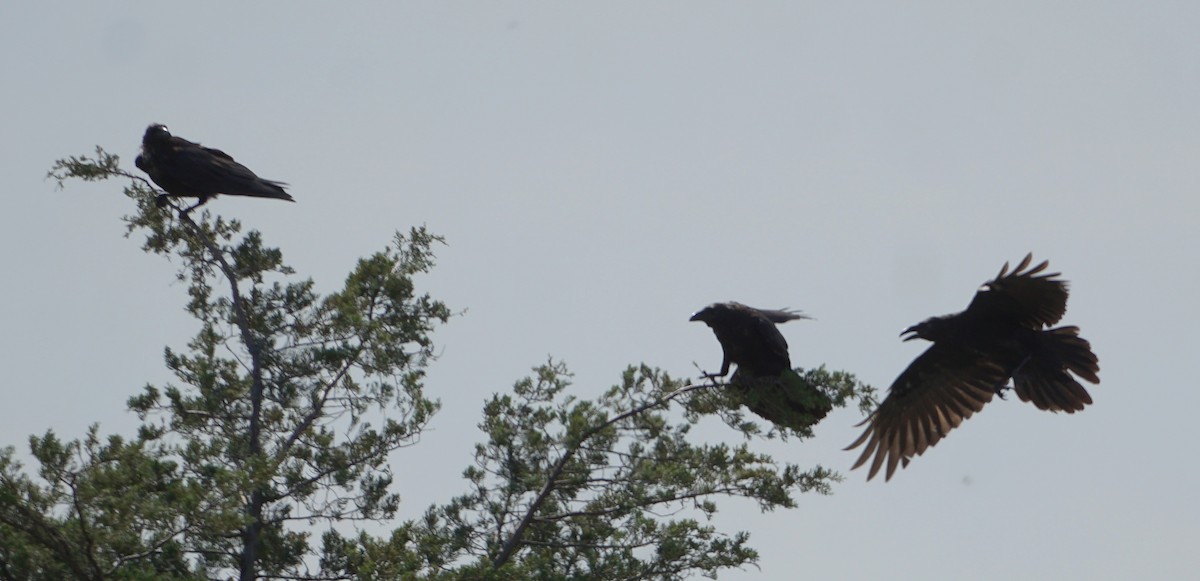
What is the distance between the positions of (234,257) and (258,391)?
1.03 metres

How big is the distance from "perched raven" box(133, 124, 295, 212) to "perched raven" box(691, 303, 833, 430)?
3.95 meters

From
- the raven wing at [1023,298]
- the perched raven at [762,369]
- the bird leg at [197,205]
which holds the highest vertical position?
the bird leg at [197,205]

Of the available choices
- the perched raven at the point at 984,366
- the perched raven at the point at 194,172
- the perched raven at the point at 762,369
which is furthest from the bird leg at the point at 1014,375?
the perched raven at the point at 194,172

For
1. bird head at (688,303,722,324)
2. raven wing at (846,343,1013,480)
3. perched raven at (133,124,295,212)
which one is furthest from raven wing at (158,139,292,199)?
raven wing at (846,343,1013,480)

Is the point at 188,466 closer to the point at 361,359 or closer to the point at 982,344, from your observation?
the point at 361,359

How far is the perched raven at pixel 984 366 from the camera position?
9875 mm

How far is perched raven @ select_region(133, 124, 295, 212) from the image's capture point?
10914mm

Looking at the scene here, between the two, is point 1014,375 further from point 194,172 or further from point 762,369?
point 194,172

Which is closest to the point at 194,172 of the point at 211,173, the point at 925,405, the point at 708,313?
the point at 211,173

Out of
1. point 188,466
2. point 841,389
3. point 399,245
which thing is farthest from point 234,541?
point 841,389

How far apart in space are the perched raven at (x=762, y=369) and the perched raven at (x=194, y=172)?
3.95 meters

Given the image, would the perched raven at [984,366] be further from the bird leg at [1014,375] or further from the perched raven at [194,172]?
the perched raven at [194,172]

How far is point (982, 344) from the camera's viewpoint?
10531mm

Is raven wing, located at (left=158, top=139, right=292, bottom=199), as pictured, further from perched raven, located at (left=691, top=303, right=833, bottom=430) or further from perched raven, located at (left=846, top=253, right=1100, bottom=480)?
perched raven, located at (left=846, top=253, right=1100, bottom=480)
